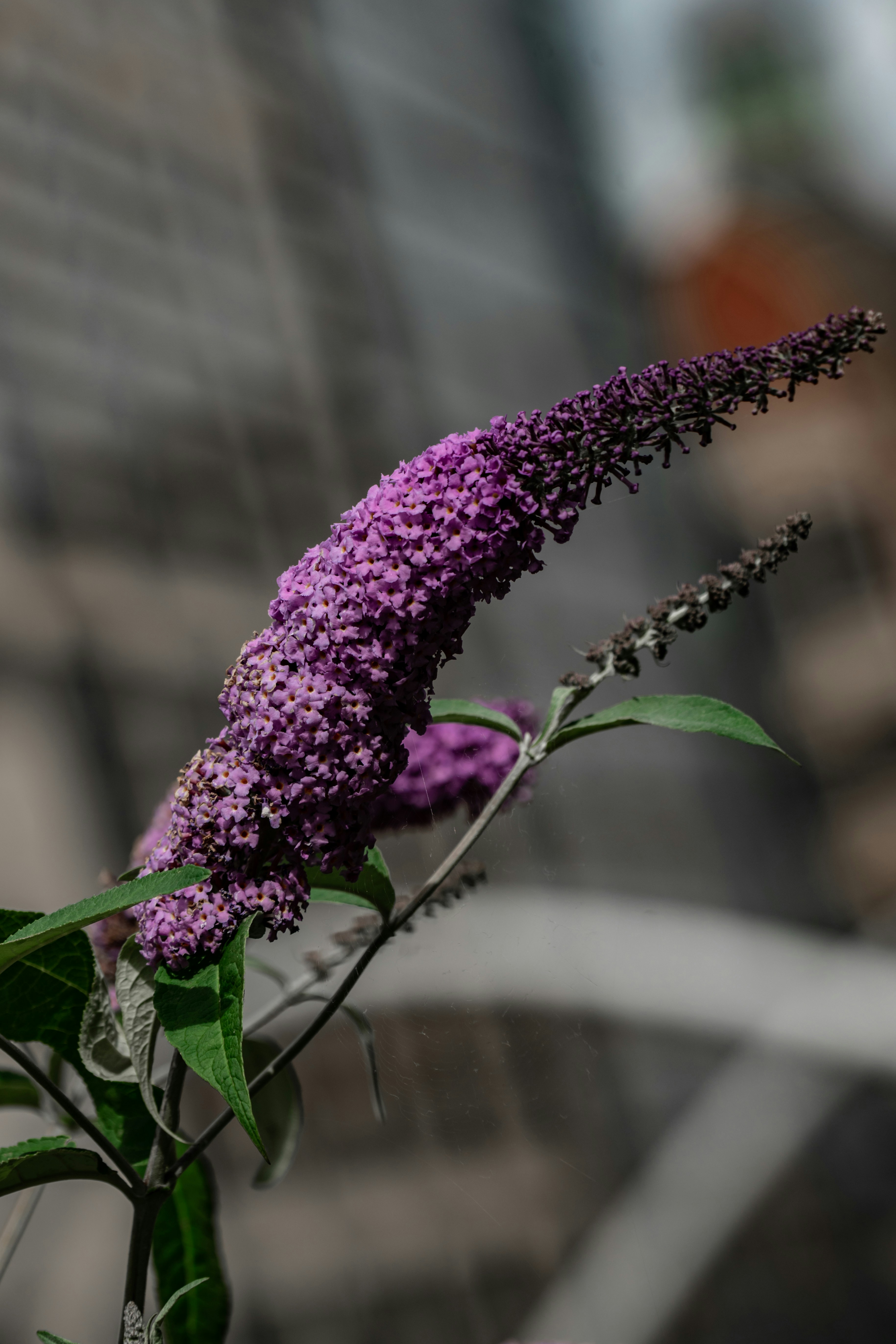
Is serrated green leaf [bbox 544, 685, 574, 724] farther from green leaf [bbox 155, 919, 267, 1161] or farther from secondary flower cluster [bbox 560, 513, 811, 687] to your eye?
green leaf [bbox 155, 919, 267, 1161]

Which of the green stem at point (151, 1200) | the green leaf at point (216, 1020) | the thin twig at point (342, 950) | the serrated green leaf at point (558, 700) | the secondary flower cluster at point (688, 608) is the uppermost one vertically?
the secondary flower cluster at point (688, 608)

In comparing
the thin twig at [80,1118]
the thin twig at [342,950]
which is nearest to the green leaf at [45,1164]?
the thin twig at [80,1118]

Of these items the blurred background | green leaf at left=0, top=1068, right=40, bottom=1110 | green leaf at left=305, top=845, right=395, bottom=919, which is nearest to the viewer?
green leaf at left=305, top=845, right=395, bottom=919

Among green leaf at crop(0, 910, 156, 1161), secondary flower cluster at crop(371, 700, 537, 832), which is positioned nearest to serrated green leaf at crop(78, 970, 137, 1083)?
green leaf at crop(0, 910, 156, 1161)

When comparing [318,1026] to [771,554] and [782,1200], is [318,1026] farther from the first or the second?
[782,1200]

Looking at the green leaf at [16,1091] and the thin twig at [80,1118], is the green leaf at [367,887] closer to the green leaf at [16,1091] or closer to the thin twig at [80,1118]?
the thin twig at [80,1118]

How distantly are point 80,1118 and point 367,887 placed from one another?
0.35 ft

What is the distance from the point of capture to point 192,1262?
34cm

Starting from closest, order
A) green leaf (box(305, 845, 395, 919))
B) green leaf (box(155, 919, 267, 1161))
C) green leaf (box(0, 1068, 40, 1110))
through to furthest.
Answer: green leaf (box(155, 919, 267, 1161)), green leaf (box(305, 845, 395, 919)), green leaf (box(0, 1068, 40, 1110))

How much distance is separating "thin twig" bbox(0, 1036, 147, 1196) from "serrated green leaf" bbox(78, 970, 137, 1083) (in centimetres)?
2

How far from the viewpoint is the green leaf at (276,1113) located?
0.38 metres

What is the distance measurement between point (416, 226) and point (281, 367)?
3.04 ft

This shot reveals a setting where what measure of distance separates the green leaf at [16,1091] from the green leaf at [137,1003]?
0.18 m

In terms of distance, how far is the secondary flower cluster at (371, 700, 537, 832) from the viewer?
0.40 meters
